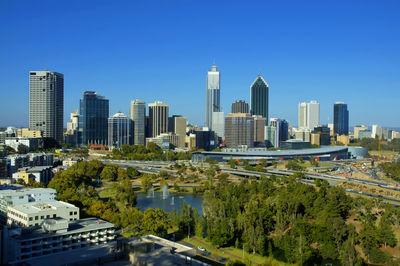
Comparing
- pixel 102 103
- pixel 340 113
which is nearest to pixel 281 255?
pixel 102 103

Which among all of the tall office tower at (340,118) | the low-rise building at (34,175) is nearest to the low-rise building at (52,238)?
the low-rise building at (34,175)

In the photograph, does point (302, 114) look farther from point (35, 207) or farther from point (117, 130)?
point (35, 207)

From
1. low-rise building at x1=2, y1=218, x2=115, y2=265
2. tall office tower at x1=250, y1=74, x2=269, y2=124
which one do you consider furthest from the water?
tall office tower at x1=250, y1=74, x2=269, y2=124

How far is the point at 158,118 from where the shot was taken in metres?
70.2

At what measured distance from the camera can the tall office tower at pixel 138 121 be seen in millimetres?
66438

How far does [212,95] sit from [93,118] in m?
40.4

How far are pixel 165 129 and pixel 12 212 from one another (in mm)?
55281

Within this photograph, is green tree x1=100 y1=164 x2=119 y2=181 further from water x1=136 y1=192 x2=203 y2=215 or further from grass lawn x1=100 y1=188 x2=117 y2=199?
water x1=136 y1=192 x2=203 y2=215

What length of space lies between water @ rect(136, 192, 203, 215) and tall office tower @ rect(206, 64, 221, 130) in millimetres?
69154

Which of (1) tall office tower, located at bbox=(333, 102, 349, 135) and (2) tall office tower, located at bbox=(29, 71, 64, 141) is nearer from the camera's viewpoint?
(2) tall office tower, located at bbox=(29, 71, 64, 141)

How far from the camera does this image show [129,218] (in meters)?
17.0

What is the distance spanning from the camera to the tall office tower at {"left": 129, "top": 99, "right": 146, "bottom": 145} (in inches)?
2616

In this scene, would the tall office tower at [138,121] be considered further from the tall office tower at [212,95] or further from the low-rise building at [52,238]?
the low-rise building at [52,238]

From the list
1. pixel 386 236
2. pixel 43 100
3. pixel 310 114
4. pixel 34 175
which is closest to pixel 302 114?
pixel 310 114
